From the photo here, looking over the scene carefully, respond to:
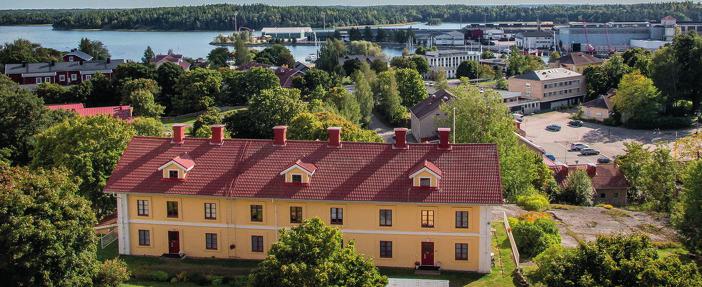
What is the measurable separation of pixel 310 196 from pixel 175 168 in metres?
5.64

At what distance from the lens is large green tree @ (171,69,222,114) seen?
83375mm

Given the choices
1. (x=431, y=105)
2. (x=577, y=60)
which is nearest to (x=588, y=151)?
(x=431, y=105)

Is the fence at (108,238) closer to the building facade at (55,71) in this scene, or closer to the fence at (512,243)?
the fence at (512,243)

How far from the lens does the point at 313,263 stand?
21516 millimetres

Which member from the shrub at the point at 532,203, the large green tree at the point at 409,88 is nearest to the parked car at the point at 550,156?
the large green tree at the point at 409,88

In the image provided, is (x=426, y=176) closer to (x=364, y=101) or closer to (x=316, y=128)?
(x=316, y=128)

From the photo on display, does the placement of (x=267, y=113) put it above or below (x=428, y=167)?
below

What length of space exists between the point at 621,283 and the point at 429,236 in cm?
1067

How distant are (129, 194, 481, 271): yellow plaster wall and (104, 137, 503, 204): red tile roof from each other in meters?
0.40

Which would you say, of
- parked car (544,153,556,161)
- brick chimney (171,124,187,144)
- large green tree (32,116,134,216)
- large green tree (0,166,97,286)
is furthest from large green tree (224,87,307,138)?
large green tree (0,166,97,286)

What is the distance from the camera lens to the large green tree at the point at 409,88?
295ft

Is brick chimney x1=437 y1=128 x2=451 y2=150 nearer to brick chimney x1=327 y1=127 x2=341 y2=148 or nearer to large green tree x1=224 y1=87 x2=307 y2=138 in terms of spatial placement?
brick chimney x1=327 y1=127 x2=341 y2=148

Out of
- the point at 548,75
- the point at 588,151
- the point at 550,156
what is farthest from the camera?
the point at 548,75

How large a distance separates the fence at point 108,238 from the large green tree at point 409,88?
5890 centimetres
